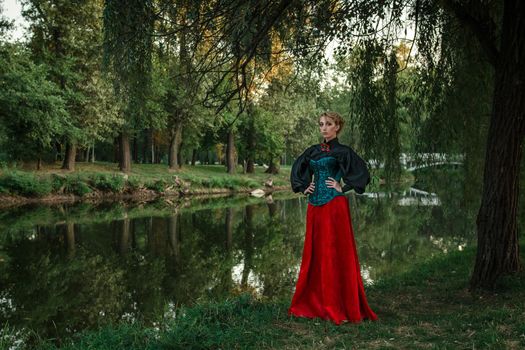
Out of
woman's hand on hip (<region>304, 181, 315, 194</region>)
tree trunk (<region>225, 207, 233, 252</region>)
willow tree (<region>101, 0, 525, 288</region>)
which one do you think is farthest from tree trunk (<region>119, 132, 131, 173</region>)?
woman's hand on hip (<region>304, 181, 315, 194</region>)

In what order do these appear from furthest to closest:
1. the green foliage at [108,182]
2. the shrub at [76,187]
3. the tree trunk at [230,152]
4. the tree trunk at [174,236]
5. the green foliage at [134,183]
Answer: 1. the tree trunk at [230,152]
2. the green foliage at [134,183]
3. the green foliage at [108,182]
4. the shrub at [76,187]
5. the tree trunk at [174,236]

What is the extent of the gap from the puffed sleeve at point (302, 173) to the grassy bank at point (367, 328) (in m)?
1.25

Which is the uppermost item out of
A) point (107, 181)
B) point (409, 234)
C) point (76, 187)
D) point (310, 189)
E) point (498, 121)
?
point (498, 121)

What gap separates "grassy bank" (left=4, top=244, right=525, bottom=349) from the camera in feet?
13.2

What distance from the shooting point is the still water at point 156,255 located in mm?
7449

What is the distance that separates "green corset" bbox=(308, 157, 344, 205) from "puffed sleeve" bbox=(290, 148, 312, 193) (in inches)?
6.6

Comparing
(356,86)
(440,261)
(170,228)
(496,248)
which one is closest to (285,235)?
(170,228)

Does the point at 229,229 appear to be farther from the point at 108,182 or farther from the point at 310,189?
the point at 310,189

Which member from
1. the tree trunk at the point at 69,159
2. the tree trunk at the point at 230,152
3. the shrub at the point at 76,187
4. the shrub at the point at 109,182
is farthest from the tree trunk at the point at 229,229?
the tree trunk at the point at 230,152

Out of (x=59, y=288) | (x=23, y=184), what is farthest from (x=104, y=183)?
(x=59, y=288)

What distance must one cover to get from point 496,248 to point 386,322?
1807mm

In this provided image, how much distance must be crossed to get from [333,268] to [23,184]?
18.2 m

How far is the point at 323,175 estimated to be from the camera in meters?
4.85

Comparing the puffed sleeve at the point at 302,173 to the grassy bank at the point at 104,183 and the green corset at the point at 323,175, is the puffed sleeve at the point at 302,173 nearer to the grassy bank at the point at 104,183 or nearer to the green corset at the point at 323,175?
the green corset at the point at 323,175
